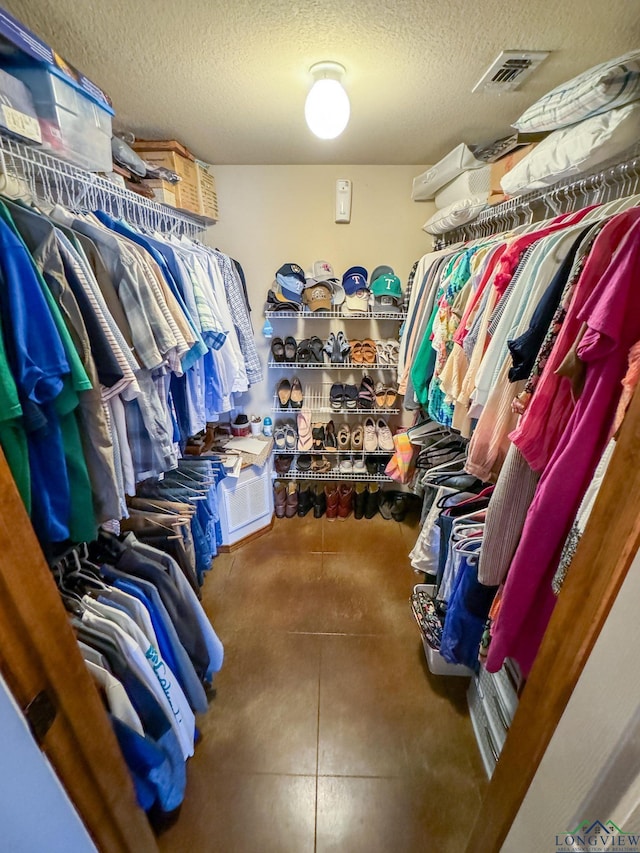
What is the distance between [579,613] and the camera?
527mm

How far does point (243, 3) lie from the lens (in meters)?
0.94

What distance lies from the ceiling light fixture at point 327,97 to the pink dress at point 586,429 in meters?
1.05

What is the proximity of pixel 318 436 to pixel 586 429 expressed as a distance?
190 centimetres

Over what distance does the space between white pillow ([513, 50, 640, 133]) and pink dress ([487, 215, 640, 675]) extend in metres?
0.43

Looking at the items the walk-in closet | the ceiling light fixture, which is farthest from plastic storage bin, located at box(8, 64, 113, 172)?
the ceiling light fixture

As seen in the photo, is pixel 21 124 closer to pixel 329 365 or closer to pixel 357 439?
pixel 329 365

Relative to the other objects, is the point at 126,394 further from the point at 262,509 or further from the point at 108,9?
the point at 262,509

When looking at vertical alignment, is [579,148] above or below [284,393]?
above

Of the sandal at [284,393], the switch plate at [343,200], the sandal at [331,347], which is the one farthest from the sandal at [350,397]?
the switch plate at [343,200]

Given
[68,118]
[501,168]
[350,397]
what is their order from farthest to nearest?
[350,397]
[501,168]
[68,118]

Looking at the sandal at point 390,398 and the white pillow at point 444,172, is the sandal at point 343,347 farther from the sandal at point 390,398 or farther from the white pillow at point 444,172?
the white pillow at point 444,172

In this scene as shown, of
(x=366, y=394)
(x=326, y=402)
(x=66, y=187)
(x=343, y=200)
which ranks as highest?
(x=343, y=200)

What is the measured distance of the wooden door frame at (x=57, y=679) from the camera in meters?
0.49

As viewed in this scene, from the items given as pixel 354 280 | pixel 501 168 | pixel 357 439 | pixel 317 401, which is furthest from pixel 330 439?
pixel 501 168
